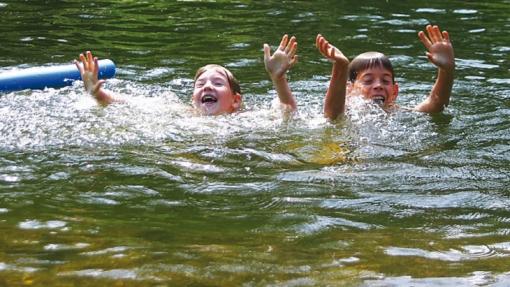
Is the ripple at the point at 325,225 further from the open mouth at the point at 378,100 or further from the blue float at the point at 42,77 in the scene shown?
the blue float at the point at 42,77

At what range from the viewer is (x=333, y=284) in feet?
11.3

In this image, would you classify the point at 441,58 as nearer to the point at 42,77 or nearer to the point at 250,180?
the point at 250,180

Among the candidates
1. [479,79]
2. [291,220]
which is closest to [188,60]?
[479,79]

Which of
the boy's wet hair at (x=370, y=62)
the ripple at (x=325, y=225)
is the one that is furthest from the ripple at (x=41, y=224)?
the boy's wet hair at (x=370, y=62)

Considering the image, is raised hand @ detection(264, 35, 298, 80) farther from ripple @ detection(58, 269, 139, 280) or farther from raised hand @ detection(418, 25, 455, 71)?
ripple @ detection(58, 269, 139, 280)

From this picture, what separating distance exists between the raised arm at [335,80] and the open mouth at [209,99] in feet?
3.84

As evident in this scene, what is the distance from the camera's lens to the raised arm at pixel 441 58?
23.0ft

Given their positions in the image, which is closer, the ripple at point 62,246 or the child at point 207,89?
the ripple at point 62,246

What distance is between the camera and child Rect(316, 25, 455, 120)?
22.0 ft

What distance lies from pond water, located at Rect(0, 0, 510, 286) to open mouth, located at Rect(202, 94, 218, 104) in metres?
0.22

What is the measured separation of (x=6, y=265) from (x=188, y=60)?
6568 millimetres

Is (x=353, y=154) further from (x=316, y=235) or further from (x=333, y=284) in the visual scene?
(x=333, y=284)

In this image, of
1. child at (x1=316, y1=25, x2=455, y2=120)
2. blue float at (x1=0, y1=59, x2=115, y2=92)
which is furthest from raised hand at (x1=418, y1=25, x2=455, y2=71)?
blue float at (x1=0, y1=59, x2=115, y2=92)

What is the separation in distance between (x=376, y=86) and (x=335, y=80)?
1.20 metres
